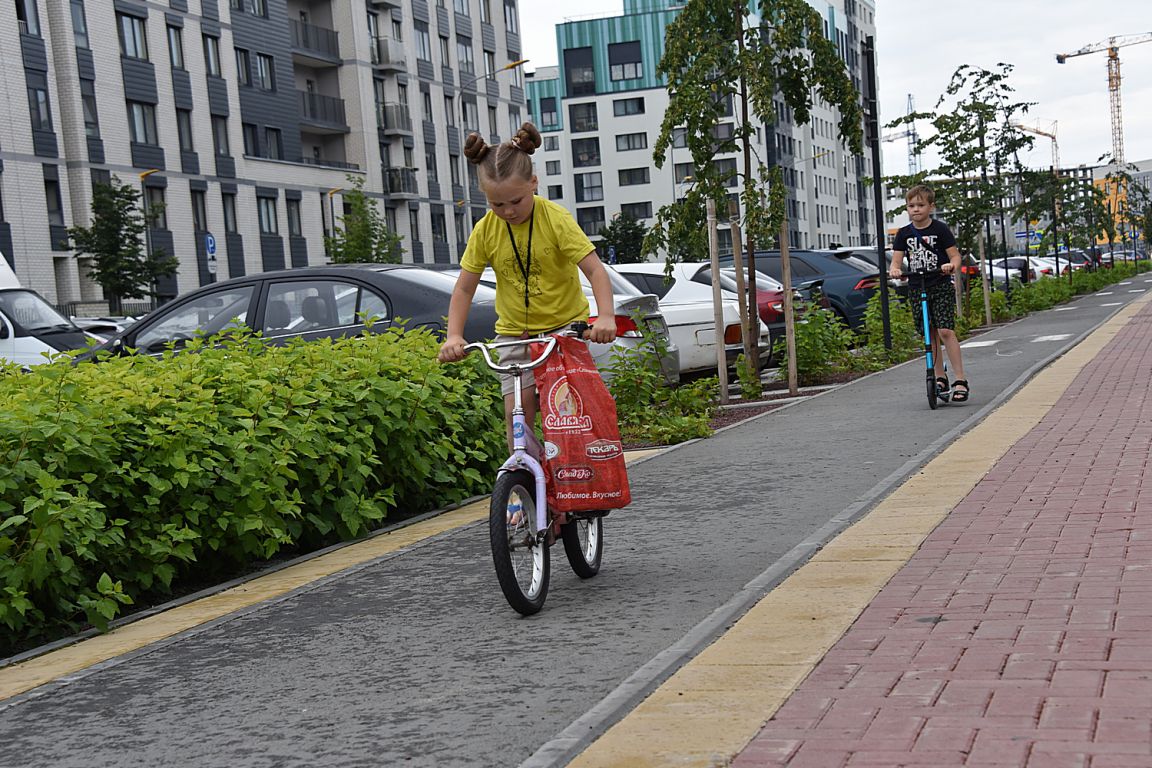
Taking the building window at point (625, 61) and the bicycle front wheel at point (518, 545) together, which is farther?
the building window at point (625, 61)

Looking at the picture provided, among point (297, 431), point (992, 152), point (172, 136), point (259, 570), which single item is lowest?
point (259, 570)

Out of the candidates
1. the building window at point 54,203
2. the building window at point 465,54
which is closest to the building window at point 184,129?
the building window at point 54,203

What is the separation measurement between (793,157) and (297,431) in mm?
109536

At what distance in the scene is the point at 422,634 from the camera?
5.29 metres

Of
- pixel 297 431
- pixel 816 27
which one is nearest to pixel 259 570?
pixel 297 431

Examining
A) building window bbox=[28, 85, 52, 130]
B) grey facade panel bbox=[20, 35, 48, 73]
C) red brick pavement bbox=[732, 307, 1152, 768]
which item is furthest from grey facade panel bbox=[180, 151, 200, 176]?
red brick pavement bbox=[732, 307, 1152, 768]

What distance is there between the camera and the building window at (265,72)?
5688 centimetres

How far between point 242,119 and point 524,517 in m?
52.5

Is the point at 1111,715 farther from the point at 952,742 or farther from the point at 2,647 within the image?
the point at 2,647

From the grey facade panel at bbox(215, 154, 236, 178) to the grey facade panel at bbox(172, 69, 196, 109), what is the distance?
7.30 ft

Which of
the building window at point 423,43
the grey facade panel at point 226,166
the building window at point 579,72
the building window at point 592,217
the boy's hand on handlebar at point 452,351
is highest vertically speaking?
the building window at point 579,72

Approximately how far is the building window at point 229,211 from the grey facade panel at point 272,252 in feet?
5.53

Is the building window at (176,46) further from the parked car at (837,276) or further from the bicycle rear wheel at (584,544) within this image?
the bicycle rear wheel at (584,544)

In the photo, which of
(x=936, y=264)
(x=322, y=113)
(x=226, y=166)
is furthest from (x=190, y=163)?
(x=936, y=264)
